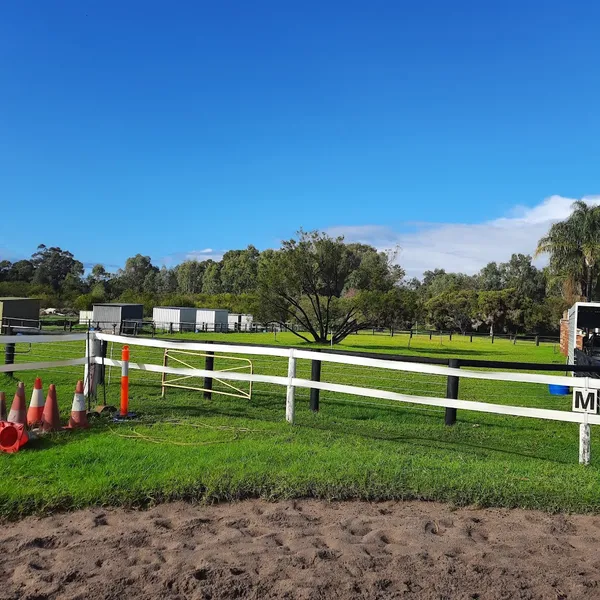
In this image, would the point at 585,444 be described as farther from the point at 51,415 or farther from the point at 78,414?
the point at 51,415

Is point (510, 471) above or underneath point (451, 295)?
underneath

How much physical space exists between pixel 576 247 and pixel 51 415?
4912 centimetres

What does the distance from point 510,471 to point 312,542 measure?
2.96m

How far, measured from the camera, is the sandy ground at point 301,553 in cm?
366

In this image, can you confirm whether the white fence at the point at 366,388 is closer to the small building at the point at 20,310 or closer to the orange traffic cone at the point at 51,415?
the orange traffic cone at the point at 51,415

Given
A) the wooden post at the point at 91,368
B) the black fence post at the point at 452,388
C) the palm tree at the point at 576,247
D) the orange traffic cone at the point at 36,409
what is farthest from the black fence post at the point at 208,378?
the palm tree at the point at 576,247

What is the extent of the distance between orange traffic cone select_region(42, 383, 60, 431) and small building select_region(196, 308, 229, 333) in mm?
52847

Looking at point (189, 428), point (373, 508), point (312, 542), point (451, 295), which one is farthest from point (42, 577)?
point (451, 295)

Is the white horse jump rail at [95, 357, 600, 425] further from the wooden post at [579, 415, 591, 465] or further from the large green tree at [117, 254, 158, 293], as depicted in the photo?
the large green tree at [117, 254, 158, 293]

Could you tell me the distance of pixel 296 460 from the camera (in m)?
6.43

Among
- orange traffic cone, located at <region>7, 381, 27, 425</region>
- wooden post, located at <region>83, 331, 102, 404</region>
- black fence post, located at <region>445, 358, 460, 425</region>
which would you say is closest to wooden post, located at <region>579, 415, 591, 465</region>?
black fence post, located at <region>445, 358, 460, 425</region>

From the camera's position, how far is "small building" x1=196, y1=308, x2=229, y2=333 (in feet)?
201

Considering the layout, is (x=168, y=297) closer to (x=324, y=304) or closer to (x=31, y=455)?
(x=324, y=304)

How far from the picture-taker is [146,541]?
14.4ft
